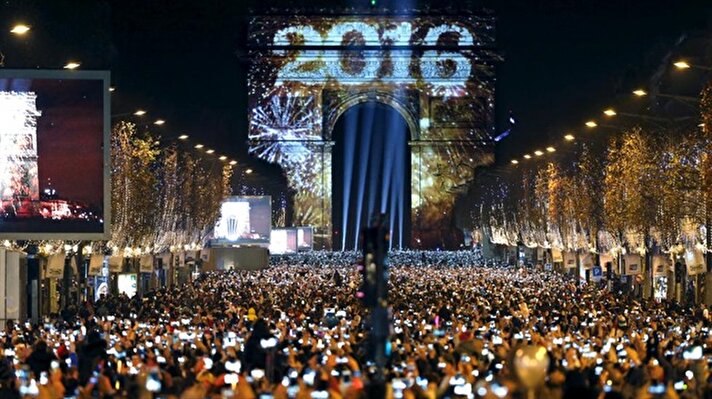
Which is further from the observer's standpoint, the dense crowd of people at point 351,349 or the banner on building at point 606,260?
the banner on building at point 606,260

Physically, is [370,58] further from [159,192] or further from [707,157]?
[707,157]

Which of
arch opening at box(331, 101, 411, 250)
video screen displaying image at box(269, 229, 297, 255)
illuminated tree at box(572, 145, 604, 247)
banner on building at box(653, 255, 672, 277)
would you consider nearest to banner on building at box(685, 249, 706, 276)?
banner on building at box(653, 255, 672, 277)

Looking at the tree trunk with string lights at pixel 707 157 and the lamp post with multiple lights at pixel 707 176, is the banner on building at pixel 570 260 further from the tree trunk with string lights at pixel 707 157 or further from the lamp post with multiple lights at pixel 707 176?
the tree trunk with string lights at pixel 707 157

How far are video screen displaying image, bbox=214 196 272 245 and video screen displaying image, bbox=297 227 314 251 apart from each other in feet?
72.9

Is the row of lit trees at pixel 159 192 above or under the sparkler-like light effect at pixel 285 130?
under

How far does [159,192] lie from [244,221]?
16.3m

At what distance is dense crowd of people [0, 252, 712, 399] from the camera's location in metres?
20.2

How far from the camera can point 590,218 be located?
239 ft

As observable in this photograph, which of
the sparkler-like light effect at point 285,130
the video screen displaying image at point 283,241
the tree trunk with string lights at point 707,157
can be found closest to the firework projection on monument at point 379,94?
the sparkler-like light effect at point 285,130

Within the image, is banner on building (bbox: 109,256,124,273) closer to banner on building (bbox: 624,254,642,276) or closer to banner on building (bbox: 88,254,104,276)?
banner on building (bbox: 88,254,104,276)

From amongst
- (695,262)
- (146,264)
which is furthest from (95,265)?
(695,262)

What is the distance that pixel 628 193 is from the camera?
59250mm

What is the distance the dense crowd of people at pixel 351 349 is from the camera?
20156mm

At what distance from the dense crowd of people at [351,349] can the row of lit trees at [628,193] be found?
328 centimetres
